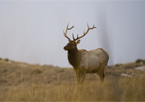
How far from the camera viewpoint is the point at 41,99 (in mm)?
4996

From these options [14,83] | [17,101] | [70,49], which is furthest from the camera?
[14,83]

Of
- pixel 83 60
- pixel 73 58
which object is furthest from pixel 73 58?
pixel 83 60

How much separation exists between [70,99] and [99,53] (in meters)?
3.86

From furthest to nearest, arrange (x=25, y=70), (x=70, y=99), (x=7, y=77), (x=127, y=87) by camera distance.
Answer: (x=25, y=70) → (x=7, y=77) → (x=127, y=87) → (x=70, y=99)

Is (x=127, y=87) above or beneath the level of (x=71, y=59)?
beneath

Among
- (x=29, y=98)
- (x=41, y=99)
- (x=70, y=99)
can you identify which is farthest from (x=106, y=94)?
(x=29, y=98)

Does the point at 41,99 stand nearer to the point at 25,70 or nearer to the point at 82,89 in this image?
the point at 82,89

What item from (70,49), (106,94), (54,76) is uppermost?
(70,49)

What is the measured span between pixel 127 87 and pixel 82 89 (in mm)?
1093

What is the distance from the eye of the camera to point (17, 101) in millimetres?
5168

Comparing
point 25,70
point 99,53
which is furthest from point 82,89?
point 25,70

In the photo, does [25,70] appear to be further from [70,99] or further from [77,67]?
[70,99]

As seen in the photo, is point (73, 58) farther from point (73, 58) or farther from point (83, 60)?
point (83, 60)

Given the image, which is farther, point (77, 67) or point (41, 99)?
point (77, 67)
